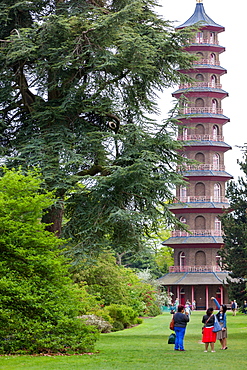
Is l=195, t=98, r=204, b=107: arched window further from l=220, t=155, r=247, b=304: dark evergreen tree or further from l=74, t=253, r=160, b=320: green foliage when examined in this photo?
l=74, t=253, r=160, b=320: green foliage

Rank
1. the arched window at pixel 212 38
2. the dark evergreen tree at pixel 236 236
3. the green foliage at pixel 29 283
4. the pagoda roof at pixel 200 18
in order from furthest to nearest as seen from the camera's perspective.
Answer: the arched window at pixel 212 38, the pagoda roof at pixel 200 18, the dark evergreen tree at pixel 236 236, the green foliage at pixel 29 283

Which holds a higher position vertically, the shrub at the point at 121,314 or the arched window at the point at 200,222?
the arched window at the point at 200,222

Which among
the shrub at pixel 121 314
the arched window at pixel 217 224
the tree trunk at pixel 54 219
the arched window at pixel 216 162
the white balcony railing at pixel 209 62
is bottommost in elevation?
the shrub at pixel 121 314

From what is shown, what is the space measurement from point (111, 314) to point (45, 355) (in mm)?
15005

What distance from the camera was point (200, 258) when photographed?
53906 mm

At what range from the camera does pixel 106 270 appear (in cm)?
2811

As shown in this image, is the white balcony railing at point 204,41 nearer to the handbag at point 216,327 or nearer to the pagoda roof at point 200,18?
the pagoda roof at point 200,18

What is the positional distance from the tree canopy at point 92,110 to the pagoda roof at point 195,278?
32.1 meters

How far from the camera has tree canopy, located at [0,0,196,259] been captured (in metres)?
18.6

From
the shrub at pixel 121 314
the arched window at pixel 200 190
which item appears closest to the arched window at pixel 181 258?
the arched window at pixel 200 190

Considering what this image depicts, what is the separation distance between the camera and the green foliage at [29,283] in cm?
1377

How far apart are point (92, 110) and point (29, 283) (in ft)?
24.8

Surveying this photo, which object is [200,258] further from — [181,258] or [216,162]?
[216,162]

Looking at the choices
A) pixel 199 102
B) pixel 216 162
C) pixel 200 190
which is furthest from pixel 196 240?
pixel 199 102
